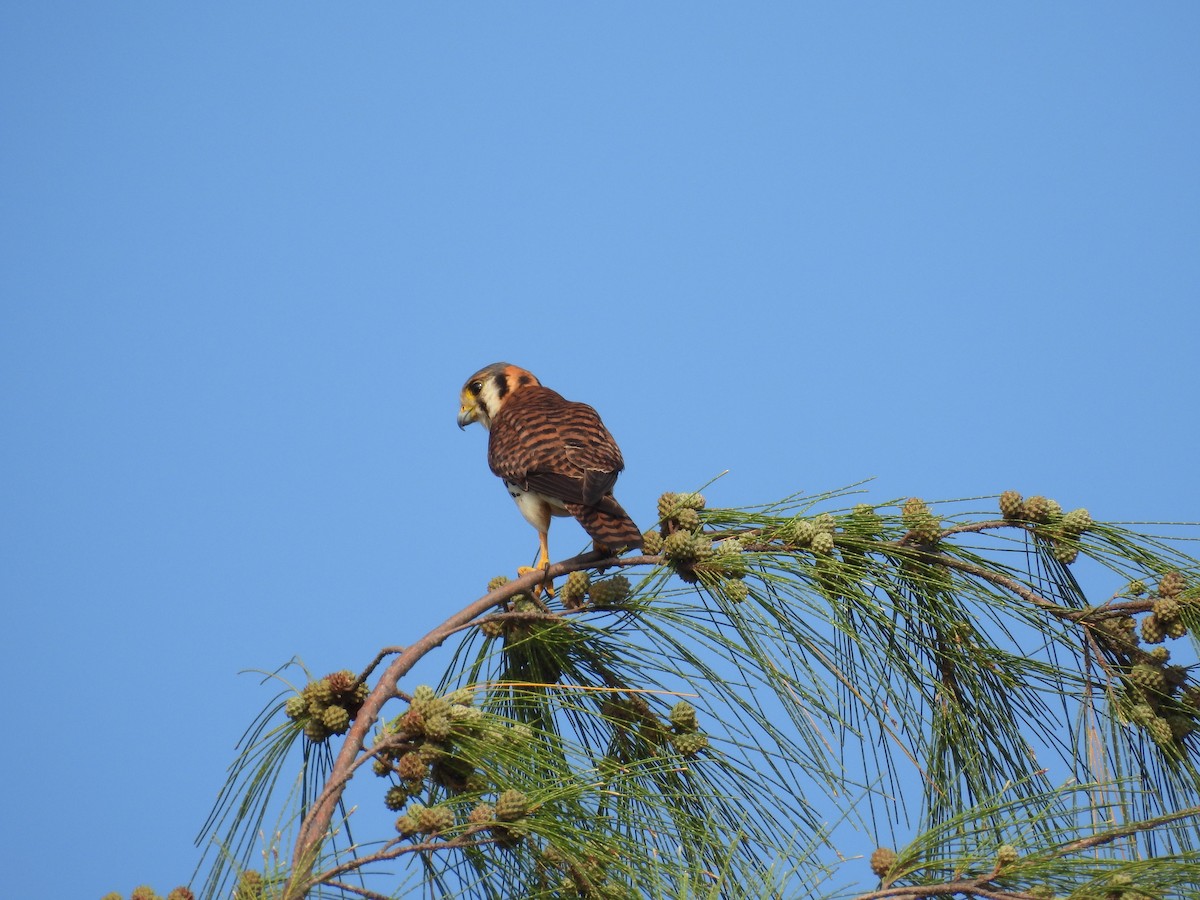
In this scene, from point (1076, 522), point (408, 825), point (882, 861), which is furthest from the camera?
point (1076, 522)

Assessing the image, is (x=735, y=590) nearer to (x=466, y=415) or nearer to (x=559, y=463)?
(x=559, y=463)

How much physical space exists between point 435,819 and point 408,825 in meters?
0.05

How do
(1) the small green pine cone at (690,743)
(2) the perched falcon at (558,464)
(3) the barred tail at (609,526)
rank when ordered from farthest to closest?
1. (2) the perched falcon at (558,464)
2. (3) the barred tail at (609,526)
3. (1) the small green pine cone at (690,743)

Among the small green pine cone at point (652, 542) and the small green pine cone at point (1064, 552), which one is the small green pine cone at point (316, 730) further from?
the small green pine cone at point (1064, 552)

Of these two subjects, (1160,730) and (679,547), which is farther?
(679,547)

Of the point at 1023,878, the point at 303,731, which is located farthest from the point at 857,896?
the point at 303,731

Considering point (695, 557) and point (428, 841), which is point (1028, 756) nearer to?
point (695, 557)

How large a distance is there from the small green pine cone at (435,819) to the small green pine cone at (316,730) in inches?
19.8

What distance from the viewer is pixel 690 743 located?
2805 mm

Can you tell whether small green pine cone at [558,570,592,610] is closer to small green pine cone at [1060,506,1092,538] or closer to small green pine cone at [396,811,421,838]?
small green pine cone at [396,811,421,838]

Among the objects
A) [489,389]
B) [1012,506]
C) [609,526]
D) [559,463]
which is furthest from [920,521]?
[489,389]

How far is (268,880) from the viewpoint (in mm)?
2234

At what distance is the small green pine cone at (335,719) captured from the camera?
2709 millimetres

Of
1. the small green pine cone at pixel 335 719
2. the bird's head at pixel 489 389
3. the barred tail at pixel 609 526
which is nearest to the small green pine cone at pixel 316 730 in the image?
the small green pine cone at pixel 335 719
